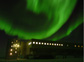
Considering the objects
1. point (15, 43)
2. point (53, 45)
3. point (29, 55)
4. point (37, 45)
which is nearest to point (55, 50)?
point (53, 45)

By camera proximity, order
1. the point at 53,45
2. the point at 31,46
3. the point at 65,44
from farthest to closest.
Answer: the point at 65,44 → the point at 53,45 → the point at 31,46

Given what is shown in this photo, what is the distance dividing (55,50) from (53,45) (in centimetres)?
250

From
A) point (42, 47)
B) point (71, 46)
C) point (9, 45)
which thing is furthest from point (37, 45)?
point (71, 46)

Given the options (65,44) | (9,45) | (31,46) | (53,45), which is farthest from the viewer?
(65,44)

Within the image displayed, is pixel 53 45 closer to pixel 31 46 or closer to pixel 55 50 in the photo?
pixel 55 50

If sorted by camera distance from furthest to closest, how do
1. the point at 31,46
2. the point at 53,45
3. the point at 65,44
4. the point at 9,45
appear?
the point at 65,44 < the point at 53,45 < the point at 31,46 < the point at 9,45

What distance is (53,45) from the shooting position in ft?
162

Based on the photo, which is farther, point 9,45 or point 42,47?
point 42,47

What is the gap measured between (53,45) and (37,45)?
8047 mm

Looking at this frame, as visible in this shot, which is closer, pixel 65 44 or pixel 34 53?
pixel 34 53

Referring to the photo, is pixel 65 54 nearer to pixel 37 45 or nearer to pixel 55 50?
pixel 55 50

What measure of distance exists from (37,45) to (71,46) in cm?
1864

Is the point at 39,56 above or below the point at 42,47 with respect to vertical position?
below

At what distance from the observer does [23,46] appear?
51.0m
